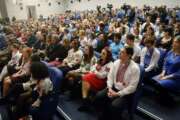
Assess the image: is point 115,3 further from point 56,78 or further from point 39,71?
point 39,71

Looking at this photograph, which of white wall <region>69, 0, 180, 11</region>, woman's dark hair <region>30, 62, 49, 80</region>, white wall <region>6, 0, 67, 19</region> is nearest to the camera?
woman's dark hair <region>30, 62, 49, 80</region>

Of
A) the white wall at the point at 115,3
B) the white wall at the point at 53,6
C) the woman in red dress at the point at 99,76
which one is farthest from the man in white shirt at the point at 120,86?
the white wall at the point at 53,6

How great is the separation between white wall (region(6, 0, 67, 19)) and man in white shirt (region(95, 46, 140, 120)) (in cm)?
1761

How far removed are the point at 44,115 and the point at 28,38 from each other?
6.36 m

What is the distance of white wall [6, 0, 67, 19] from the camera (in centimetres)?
1928

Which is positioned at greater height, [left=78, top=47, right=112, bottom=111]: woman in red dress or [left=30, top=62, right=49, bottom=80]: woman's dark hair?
[left=30, top=62, right=49, bottom=80]: woman's dark hair

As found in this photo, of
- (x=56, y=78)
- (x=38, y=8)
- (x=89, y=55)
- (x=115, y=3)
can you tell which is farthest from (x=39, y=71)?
(x=38, y=8)

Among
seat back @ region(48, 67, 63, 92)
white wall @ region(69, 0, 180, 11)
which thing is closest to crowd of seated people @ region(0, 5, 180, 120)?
seat back @ region(48, 67, 63, 92)

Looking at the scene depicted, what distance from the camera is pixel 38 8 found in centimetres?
2022

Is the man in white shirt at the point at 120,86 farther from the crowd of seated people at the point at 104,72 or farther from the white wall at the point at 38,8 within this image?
the white wall at the point at 38,8

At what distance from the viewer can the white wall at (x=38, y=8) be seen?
63.3 ft

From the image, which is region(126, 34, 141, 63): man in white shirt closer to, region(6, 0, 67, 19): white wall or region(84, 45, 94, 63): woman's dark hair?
region(84, 45, 94, 63): woman's dark hair

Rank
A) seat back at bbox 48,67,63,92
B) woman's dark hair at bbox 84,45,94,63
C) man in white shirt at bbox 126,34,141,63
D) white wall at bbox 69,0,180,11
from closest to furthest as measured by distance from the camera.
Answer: seat back at bbox 48,67,63,92 < woman's dark hair at bbox 84,45,94,63 < man in white shirt at bbox 126,34,141,63 < white wall at bbox 69,0,180,11

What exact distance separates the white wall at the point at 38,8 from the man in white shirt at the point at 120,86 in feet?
57.8
